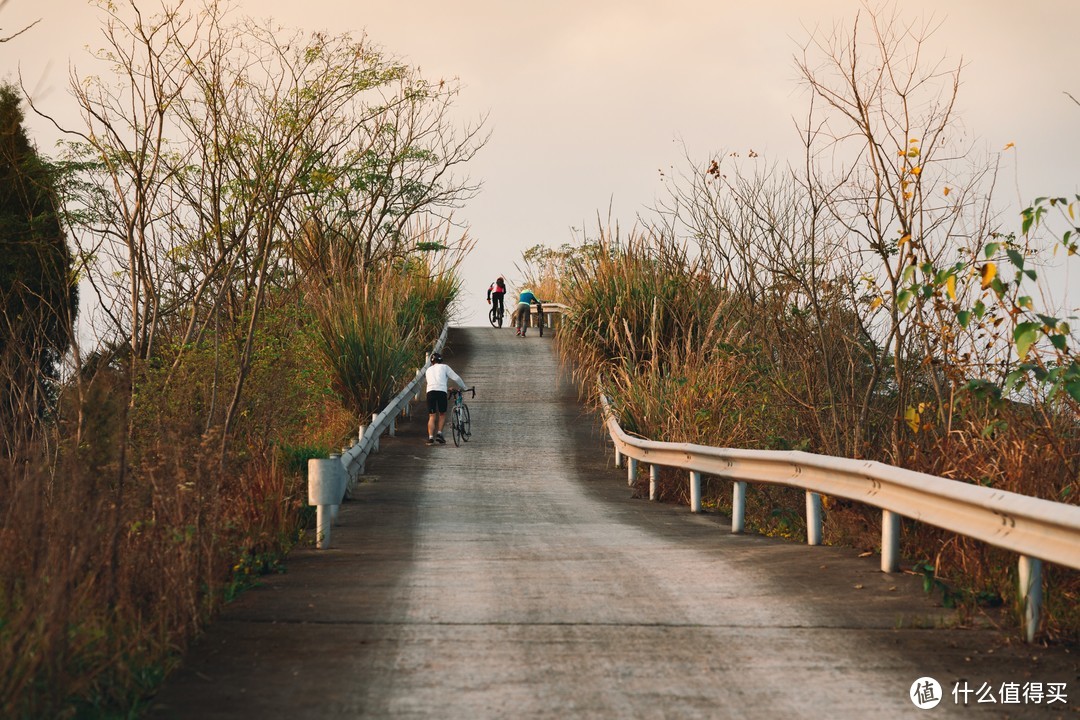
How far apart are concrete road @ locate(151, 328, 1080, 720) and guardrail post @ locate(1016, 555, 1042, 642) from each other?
13 centimetres

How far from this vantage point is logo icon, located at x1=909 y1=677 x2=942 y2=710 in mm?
5809

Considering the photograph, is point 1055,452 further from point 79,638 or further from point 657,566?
point 79,638

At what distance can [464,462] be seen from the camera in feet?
73.9

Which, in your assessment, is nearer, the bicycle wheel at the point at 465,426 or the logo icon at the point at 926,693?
the logo icon at the point at 926,693

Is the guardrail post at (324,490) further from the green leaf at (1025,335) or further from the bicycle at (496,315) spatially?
the bicycle at (496,315)

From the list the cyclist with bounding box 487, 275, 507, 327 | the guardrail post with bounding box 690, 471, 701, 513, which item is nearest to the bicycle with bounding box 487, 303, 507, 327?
the cyclist with bounding box 487, 275, 507, 327

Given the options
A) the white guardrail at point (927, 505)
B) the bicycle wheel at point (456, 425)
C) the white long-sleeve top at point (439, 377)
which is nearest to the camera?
the white guardrail at point (927, 505)

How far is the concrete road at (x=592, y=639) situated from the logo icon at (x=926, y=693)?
0.05 metres

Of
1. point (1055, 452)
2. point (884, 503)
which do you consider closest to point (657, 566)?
point (884, 503)

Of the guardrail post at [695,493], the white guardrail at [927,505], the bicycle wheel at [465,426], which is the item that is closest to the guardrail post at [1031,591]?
the white guardrail at [927,505]

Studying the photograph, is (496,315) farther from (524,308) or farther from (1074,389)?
(1074,389)

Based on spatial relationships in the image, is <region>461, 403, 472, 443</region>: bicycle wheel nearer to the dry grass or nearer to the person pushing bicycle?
the dry grass

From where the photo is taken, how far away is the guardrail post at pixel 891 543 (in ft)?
29.1

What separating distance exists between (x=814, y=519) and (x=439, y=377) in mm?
15307
